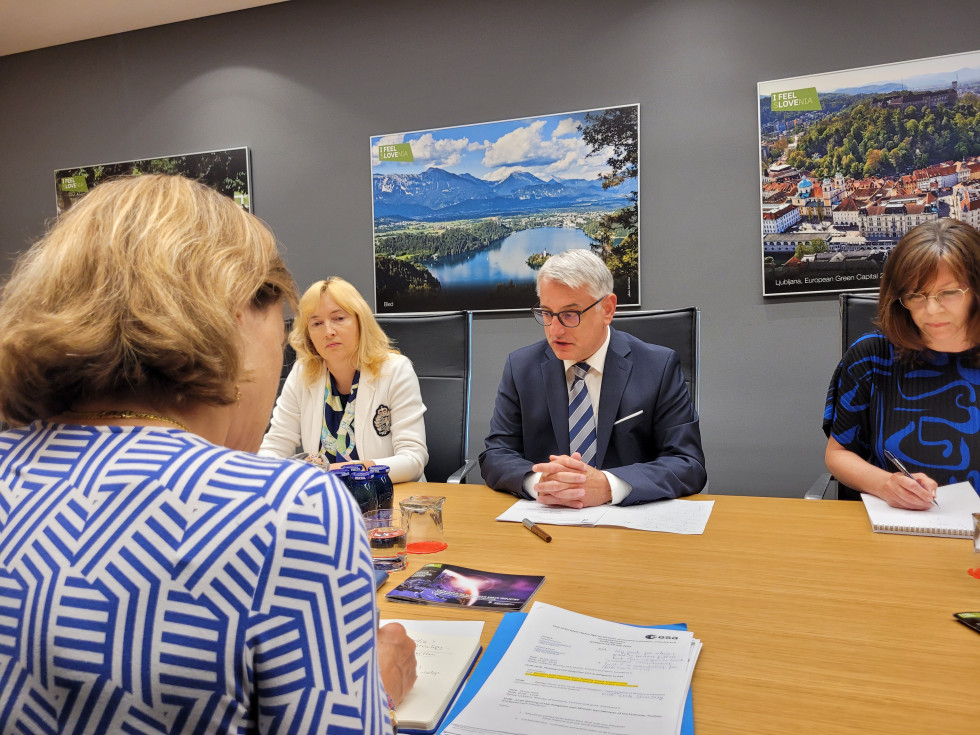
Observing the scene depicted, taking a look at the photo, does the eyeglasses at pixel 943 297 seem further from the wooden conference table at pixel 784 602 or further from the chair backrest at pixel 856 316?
the wooden conference table at pixel 784 602

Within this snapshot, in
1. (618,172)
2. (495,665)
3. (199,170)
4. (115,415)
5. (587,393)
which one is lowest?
(495,665)

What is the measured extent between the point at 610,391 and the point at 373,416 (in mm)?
882

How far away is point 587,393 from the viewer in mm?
2199

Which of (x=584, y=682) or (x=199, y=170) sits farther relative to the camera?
(x=199, y=170)

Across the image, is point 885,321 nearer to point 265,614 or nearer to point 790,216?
point 790,216

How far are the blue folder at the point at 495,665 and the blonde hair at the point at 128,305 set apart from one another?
490 millimetres

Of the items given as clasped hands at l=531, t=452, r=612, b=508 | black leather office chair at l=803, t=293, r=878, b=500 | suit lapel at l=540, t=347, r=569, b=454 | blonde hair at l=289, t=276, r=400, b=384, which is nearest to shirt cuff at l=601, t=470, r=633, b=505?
clasped hands at l=531, t=452, r=612, b=508

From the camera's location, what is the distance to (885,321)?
1.93m

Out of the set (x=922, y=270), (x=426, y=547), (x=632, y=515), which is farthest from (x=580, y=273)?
(x=426, y=547)

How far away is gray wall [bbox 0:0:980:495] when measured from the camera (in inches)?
123

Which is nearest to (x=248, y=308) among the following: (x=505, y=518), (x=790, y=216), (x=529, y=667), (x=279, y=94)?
(x=529, y=667)

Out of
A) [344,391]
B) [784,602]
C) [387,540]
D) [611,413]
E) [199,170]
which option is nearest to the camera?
[784,602]

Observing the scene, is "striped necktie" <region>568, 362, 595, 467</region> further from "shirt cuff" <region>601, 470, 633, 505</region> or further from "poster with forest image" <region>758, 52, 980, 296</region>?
"poster with forest image" <region>758, 52, 980, 296</region>

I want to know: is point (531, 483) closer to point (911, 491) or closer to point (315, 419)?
point (911, 491)
